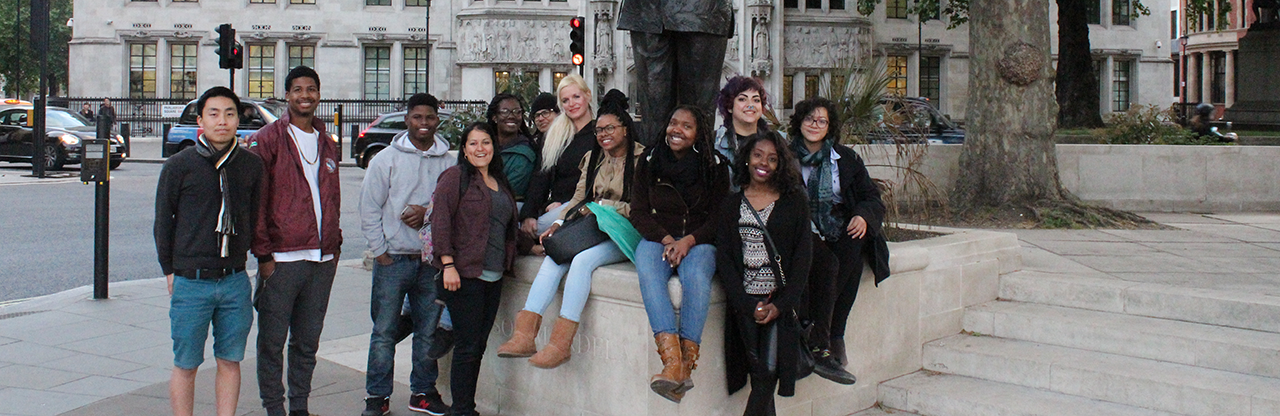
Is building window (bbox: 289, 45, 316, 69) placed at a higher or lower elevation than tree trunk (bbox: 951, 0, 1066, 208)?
higher

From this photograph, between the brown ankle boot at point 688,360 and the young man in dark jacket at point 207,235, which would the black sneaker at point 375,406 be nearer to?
the young man in dark jacket at point 207,235

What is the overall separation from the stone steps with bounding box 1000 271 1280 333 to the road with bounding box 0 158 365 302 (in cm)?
836

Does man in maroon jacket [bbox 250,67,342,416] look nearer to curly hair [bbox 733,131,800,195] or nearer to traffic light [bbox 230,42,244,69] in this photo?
curly hair [bbox 733,131,800,195]

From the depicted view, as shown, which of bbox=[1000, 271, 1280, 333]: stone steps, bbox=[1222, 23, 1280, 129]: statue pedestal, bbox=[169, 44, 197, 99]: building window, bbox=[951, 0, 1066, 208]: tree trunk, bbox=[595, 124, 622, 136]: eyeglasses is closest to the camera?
bbox=[595, 124, 622, 136]: eyeglasses

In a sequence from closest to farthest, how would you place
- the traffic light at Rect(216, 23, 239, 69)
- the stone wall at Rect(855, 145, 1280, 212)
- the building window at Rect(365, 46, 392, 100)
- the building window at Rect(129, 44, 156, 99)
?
the stone wall at Rect(855, 145, 1280, 212)
the traffic light at Rect(216, 23, 239, 69)
the building window at Rect(129, 44, 156, 99)
the building window at Rect(365, 46, 392, 100)

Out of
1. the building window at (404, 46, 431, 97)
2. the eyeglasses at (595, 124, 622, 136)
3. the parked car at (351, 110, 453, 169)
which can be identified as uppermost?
the building window at (404, 46, 431, 97)

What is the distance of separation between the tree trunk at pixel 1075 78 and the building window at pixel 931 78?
58.7ft

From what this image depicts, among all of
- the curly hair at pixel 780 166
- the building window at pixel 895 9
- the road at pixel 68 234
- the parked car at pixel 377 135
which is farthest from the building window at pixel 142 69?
the curly hair at pixel 780 166

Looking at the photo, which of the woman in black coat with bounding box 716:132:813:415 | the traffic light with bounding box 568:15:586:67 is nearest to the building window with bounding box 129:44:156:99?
the traffic light with bounding box 568:15:586:67

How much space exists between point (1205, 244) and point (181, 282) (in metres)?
8.78

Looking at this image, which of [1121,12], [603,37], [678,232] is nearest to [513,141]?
[678,232]

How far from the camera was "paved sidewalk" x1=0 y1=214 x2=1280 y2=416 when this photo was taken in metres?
6.30

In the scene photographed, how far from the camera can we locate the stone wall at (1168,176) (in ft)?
43.1

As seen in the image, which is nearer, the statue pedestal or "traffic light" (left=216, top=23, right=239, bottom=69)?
the statue pedestal
